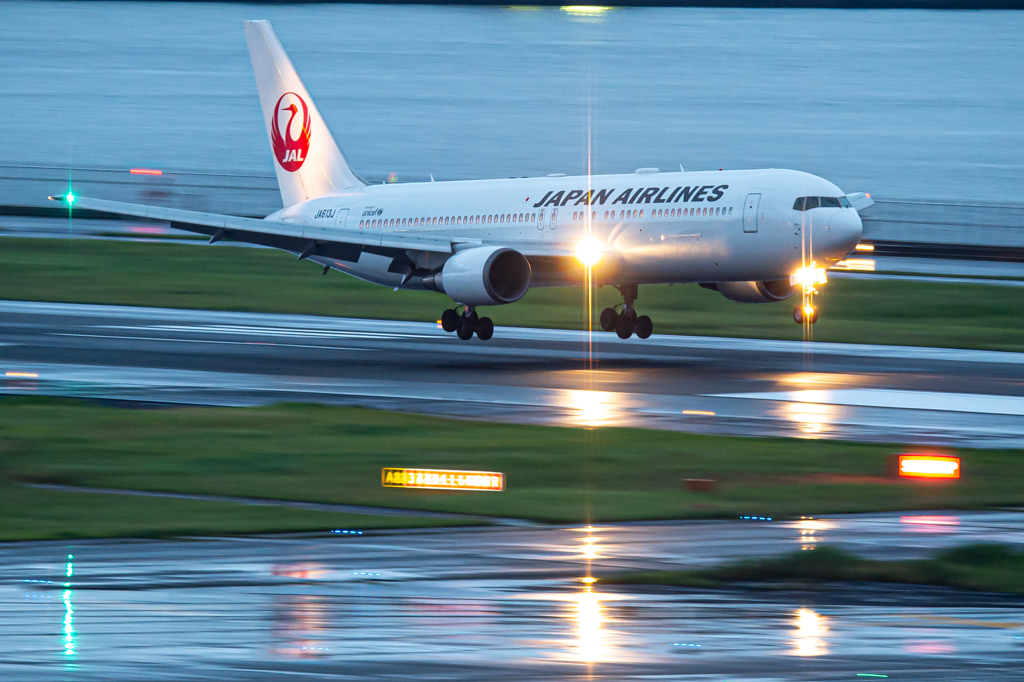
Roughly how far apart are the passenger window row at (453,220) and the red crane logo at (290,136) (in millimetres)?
4131

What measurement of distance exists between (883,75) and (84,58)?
53.1 m

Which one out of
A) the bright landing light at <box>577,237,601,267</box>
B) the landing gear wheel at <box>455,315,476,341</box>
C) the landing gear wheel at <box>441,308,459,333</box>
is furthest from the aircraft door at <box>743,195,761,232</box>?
the landing gear wheel at <box>441,308,459,333</box>

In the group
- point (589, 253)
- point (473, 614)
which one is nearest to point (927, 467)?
point (473, 614)

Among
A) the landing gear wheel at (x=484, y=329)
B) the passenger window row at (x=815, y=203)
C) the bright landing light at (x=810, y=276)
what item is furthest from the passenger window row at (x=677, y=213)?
the landing gear wheel at (x=484, y=329)

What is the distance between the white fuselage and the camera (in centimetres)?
3303

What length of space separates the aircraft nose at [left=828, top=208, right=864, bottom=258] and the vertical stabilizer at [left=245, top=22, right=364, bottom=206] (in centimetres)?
1637

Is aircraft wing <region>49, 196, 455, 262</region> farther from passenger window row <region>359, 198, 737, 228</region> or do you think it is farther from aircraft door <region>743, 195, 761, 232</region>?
aircraft door <region>743, 195, 761, 232</region>

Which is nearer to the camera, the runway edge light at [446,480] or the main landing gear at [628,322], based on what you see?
the runway edge light at [446,480]

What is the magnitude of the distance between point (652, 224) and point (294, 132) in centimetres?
1445

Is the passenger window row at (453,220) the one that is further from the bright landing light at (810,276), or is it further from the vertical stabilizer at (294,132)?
the bright landing light at (810,276)

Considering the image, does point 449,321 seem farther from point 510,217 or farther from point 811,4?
point 811,4

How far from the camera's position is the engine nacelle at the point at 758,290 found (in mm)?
35375

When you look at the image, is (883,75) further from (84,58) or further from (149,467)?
(149,467)

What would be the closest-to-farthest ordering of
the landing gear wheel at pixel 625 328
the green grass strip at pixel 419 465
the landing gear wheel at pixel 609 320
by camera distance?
the green grass strip at pixel 419 465 < the landing gear wheel at pixel 625 328 < the landing gear wheel at pixel 609 320
